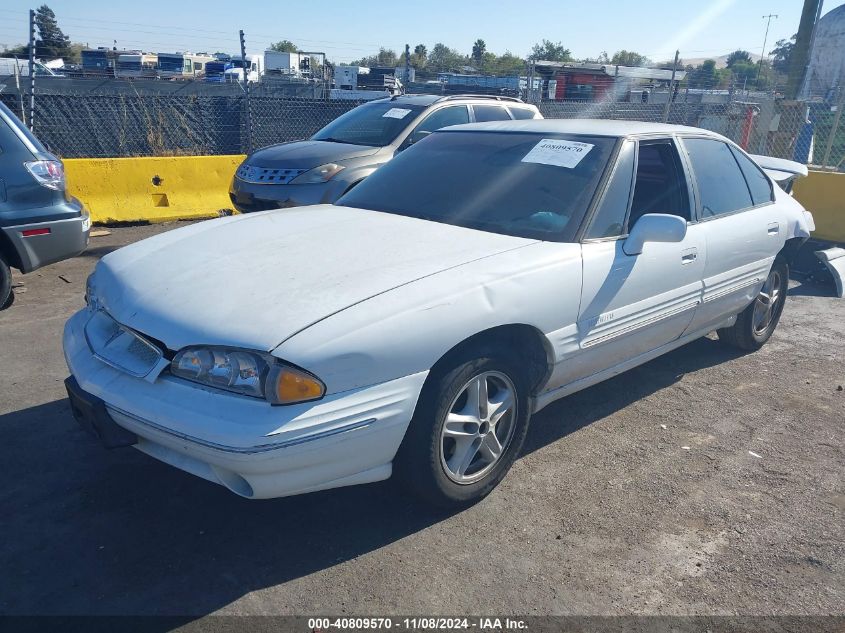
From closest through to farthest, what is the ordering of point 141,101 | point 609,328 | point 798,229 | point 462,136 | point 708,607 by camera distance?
point 708,607 → point 609,328 → point 462,136 → point 798,229 → point 141,101

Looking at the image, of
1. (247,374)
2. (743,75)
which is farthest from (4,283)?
(743,75)

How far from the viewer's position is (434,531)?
122 inches

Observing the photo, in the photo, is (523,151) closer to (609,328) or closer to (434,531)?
(609,328)

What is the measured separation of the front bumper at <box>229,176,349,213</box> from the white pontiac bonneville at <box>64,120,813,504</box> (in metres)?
2.79

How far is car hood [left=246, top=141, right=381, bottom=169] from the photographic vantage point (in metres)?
7.50

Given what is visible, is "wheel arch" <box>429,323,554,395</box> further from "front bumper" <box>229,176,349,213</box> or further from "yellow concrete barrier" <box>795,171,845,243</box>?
"yellow concrete barrier" <box>795,171,845,243</box>

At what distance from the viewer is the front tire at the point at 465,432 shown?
9.55 ft

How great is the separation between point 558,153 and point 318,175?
388 cm

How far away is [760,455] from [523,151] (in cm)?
208

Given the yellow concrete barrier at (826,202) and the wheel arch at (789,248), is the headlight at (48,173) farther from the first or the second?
the yellow concrete barrier at (826,202)

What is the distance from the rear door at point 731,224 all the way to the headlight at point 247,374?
2.74 metres

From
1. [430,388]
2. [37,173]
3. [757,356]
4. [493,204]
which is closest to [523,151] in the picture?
[493,204]

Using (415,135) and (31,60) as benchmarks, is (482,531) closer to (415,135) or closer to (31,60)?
(415,135)

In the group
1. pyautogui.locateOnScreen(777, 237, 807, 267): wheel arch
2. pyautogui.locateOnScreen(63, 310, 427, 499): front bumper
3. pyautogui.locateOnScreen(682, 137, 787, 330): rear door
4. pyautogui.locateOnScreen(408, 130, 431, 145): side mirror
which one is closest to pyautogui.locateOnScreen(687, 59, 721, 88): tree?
pyautogui.locateOnScreen(408, 130, 431, 145): side mirror
